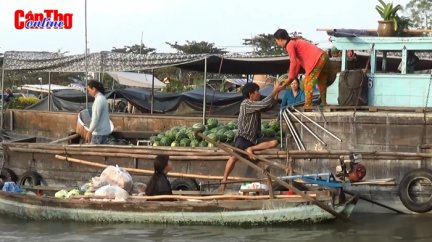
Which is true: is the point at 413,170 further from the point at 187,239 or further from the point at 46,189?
the point at 46,189

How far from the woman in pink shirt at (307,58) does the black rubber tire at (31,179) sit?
15.0 ft

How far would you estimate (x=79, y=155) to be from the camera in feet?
39.2

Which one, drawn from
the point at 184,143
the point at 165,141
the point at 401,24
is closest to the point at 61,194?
the point at 165,141

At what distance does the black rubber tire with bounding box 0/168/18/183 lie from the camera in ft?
41.5

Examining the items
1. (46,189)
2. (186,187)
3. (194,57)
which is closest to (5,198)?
(46,189)

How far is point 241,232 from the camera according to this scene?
31.8 feet

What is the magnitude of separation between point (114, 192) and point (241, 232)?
1.88 meters

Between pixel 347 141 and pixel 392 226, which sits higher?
pixel 347 141

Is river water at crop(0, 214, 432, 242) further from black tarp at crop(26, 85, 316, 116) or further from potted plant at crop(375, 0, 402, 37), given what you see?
black tarp at crop(26, 85, 316, 116)

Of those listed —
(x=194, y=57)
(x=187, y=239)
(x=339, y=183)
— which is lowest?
(x=187, y=239)

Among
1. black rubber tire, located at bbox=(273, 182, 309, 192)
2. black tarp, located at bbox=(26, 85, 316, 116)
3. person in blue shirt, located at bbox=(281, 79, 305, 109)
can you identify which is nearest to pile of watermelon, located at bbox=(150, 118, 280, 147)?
person in blue shirt, located at bbox=(281, 79, 305, 109)

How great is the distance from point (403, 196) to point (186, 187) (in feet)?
10.4

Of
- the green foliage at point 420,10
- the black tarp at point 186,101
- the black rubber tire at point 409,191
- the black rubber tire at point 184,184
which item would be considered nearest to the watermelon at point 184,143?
the black rubber tire at point 184,184

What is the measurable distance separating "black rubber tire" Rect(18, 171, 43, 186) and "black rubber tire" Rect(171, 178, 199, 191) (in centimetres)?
246
